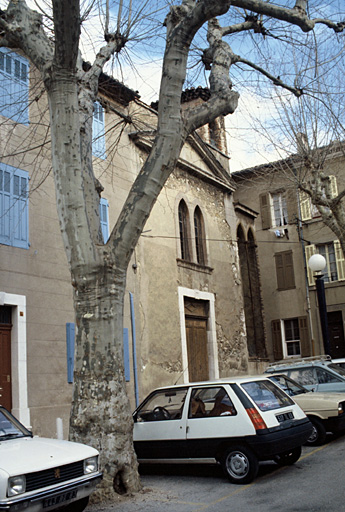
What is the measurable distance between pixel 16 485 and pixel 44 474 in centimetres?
35

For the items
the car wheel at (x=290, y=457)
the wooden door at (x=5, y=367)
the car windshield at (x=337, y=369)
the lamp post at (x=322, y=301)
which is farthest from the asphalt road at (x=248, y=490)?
the lamp post at (x=322, y=301)

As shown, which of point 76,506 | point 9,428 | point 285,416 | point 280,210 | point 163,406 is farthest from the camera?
point 280,210

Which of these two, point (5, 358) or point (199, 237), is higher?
point (199, 237)

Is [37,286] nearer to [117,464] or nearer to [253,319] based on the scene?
[117,464]

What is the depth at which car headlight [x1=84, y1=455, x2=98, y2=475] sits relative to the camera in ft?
19.9

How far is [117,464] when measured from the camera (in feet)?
22.7

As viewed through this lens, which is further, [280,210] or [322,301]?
[280,210]

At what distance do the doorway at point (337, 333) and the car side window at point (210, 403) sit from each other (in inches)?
701

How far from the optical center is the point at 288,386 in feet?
35.9

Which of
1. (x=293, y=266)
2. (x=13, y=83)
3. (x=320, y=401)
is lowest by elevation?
(x=320, y=401)

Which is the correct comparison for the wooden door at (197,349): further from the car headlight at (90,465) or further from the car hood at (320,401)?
the car headlight at (90,465)

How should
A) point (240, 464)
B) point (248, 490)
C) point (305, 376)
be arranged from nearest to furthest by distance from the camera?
point (248, 490), point (240, 464), point (305, 376)

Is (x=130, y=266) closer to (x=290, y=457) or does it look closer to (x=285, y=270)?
(x=290, y=457)

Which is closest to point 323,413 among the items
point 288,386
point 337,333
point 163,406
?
point 288,386
